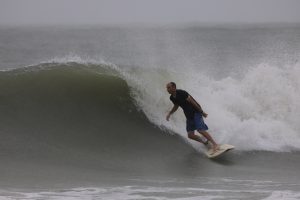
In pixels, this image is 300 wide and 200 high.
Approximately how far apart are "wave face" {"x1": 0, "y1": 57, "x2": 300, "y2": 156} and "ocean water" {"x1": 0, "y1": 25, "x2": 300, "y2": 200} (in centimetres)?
2

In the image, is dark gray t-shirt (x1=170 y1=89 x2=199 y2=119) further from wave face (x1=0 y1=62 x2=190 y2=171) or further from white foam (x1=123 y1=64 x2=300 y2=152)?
white foam (x1=123 y1=64 x2=300 y2=152)

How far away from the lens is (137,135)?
1313cm

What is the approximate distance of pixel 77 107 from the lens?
13.8 meters

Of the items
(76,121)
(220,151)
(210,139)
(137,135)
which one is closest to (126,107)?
(137,135)

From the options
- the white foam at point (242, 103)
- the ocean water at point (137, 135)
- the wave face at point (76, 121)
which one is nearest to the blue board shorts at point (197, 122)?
the ocean water at point (137, 135)

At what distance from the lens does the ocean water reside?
9.56 m

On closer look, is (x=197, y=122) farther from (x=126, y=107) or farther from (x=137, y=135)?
(x=126, y=107)

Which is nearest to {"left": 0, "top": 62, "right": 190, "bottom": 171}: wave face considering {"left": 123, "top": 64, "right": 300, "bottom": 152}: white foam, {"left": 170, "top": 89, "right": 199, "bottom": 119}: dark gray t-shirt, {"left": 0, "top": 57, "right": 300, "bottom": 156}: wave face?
{"left": 0, "top": 57, "right": 300, "bottom": 156}: wave face

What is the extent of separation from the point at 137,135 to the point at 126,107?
1201 millimetres

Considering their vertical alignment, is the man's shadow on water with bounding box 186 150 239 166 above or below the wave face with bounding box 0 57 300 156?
below

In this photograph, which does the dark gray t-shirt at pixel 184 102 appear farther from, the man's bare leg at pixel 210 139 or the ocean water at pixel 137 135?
the ocean water at pixel 137 135

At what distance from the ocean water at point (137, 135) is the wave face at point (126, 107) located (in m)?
0.02

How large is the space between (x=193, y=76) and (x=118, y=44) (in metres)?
17.2

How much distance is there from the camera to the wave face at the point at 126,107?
1255 cm
